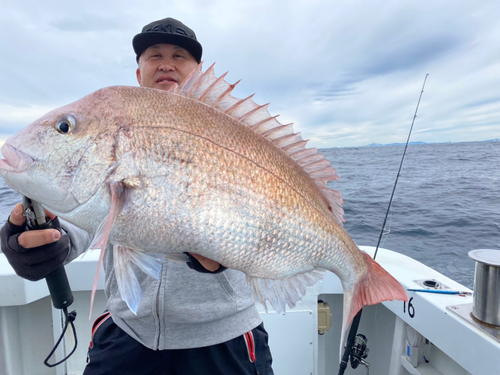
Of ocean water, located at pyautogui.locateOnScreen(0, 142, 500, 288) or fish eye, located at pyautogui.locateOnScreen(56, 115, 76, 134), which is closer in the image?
fish eye, located at pyautogui.locateOnScreen(56, 115, 76, 134)

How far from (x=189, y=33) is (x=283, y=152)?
4.02 ft

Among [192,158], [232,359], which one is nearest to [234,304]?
[232,359]

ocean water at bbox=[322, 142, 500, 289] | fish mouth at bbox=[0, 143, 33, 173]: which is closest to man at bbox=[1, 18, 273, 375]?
fish mouth at bbox=[0, 143, 33, 173]

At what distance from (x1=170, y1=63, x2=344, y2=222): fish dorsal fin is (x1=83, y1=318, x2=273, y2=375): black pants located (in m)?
0.90

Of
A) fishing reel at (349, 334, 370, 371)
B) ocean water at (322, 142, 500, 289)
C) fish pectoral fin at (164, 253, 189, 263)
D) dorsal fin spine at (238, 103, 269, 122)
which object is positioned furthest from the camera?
ocean water at (322, 142, 500, 289)

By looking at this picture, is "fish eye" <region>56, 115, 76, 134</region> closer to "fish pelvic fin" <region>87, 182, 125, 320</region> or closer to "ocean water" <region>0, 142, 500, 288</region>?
"fish pelvic fin" <region>87, 182, 125, 320</region>

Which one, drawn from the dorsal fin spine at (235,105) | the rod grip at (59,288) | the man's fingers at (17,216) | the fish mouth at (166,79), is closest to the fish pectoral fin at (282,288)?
the dorsal fin spine at (235,105)

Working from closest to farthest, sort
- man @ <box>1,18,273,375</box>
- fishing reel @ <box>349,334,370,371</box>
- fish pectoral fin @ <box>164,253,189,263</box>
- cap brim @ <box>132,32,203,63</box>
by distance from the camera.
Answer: fish pectoral fin @ <box>164,253,189,263</box> < man @ <box>1,18,273,375</box> < cap brim @ <box>132,32,203,63</box> < fishing reel @ <box>349,334,370,371</box>

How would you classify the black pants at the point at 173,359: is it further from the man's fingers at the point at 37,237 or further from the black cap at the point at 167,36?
the black cap at the point at 167,36

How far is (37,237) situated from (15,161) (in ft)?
1.43

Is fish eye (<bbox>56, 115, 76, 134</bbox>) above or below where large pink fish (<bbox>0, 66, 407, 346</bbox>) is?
above

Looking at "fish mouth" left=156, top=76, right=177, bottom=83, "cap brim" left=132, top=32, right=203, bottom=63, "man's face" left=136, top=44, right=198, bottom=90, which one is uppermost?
"cap brim" left=132, top=32, right=203, bottom=63

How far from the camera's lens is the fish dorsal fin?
1288 millimetres

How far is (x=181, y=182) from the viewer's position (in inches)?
42.5
